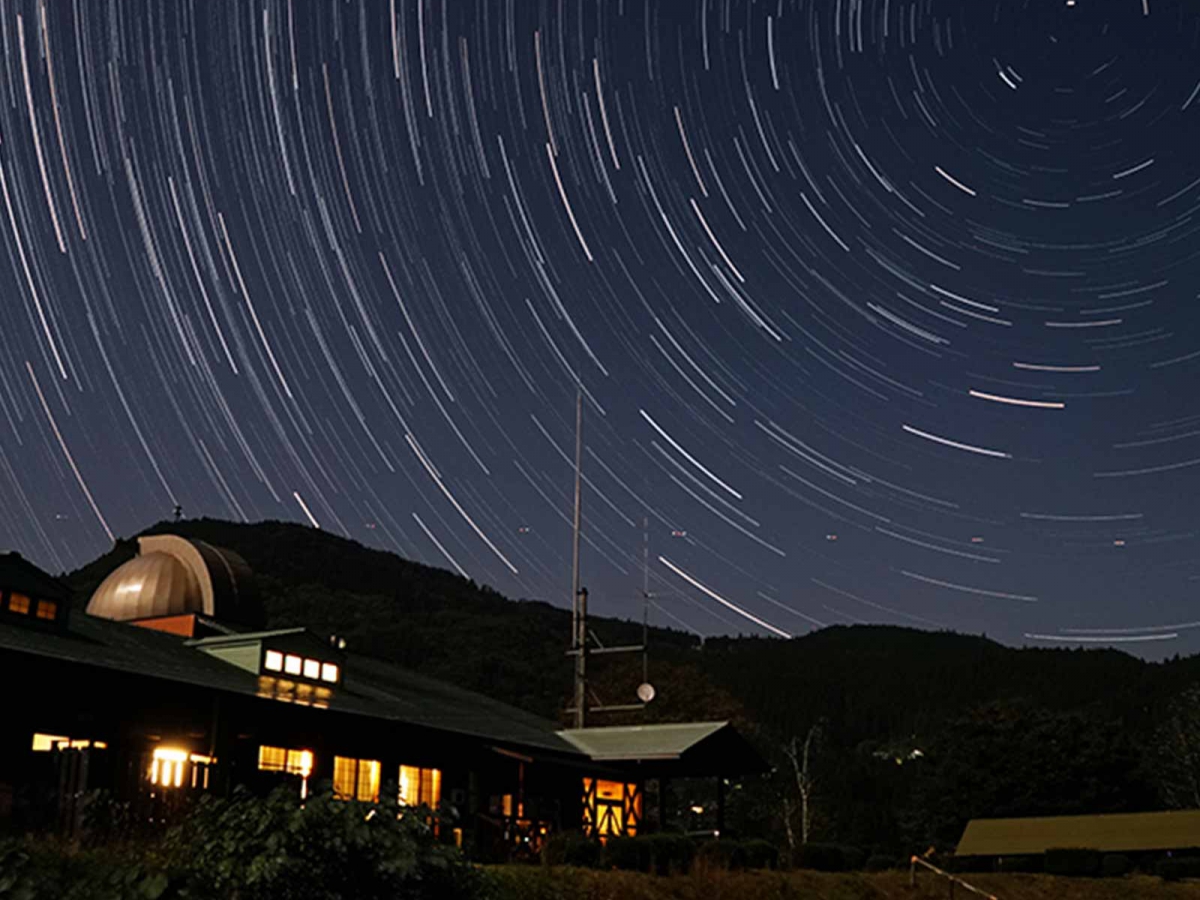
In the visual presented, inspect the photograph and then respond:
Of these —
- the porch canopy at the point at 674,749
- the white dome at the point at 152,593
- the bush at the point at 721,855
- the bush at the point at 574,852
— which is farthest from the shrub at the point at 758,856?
the white dome at the point at 152,593

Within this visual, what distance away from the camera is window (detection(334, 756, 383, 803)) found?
94.8ft

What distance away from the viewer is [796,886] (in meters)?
26.5

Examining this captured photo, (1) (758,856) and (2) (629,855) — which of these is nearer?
(2) (629,855)

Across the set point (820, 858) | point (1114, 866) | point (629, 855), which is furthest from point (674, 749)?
point (1114, 866)

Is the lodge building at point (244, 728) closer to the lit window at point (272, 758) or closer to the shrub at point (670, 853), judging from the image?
the lit window at point (272, 758)

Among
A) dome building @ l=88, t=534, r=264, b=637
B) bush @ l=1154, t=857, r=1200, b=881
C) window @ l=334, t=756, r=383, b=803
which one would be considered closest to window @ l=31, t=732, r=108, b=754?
window @ l=334, t=756, r=383, b=803

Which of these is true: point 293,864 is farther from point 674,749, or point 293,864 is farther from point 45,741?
point 674,749

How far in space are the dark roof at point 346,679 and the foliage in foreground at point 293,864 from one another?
36.6ft

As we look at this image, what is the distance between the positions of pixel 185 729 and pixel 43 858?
39.8 ft

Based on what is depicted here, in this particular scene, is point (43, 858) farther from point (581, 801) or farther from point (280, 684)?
point (581, 801)

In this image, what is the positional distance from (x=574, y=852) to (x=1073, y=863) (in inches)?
644

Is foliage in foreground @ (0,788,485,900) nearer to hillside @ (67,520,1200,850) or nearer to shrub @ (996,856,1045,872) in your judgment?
shrub @ (996,856,1045,872)

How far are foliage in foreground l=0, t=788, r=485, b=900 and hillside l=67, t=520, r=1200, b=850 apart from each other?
4139 centimetres

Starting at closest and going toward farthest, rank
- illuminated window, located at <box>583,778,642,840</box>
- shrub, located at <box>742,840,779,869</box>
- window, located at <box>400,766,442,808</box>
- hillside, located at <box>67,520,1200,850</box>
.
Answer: shrub, located at <box>742,840,779,869</box>
window, located at <box>400,766,442,808</box>
illuminated window, located at <box>583,778,642,840</box>
hillside, located at <box>67,520,1200,850</box>
